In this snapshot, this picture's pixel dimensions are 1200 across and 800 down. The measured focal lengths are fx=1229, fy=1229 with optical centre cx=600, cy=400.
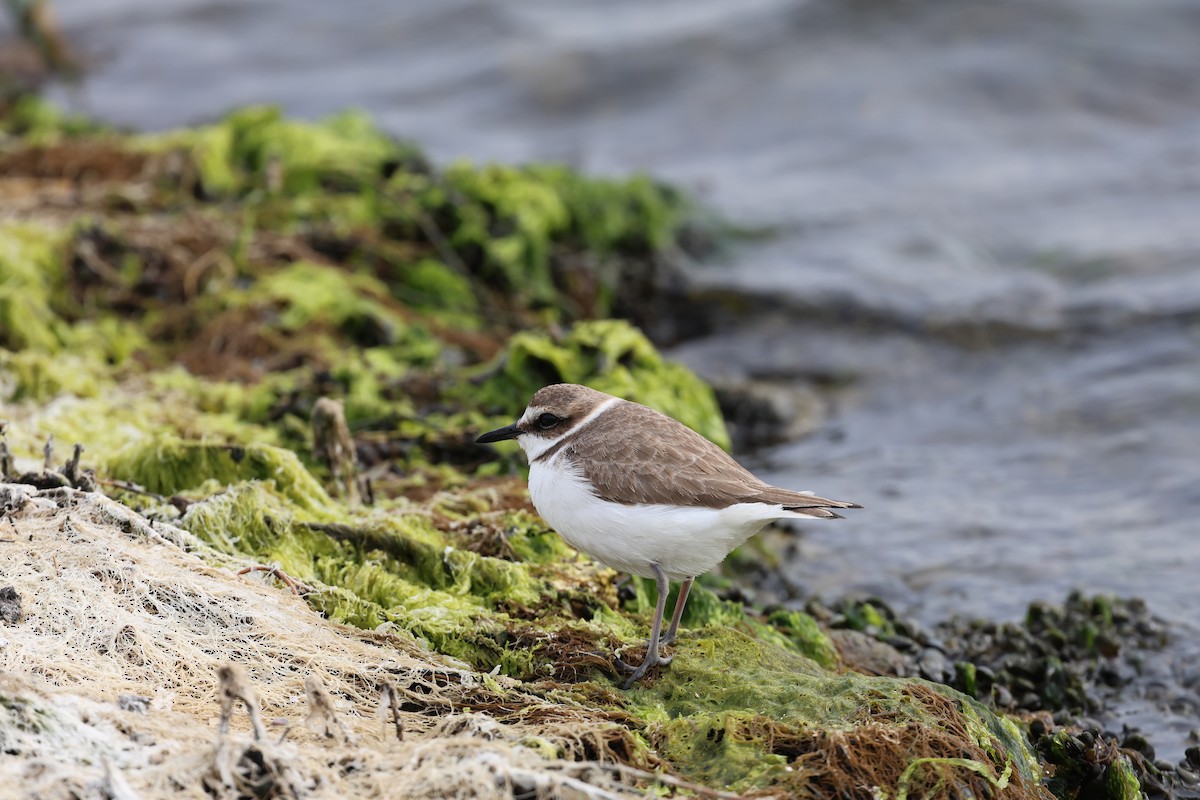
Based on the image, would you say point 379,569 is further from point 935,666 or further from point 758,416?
point 758,416

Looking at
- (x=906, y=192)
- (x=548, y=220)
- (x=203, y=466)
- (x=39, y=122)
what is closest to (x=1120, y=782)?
(x=203, y=466)

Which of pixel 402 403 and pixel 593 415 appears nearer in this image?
pixel 593 415

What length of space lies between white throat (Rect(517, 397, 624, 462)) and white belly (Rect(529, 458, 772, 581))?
1.13ft

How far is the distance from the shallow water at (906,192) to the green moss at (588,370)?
1.27 metres

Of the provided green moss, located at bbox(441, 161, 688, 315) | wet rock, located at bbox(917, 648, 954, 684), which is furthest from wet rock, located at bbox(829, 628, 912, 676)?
green moss, located at bbox(441, 161, 688, 315)

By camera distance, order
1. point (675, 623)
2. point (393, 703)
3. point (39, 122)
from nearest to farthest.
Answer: point (393, 703) → point (675, 623) → point (39, 122)

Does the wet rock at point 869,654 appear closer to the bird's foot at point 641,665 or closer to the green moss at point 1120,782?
the green moss at point 1120,782

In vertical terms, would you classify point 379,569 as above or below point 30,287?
below

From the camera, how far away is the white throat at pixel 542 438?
5418 millimetres

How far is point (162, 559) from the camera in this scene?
15.7ft

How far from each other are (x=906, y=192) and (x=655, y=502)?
10.7 metres

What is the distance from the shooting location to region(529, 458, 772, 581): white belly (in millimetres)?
4848

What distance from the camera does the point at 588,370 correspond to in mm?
7688

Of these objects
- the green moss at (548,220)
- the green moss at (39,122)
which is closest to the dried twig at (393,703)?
the green moss at (548,220)
